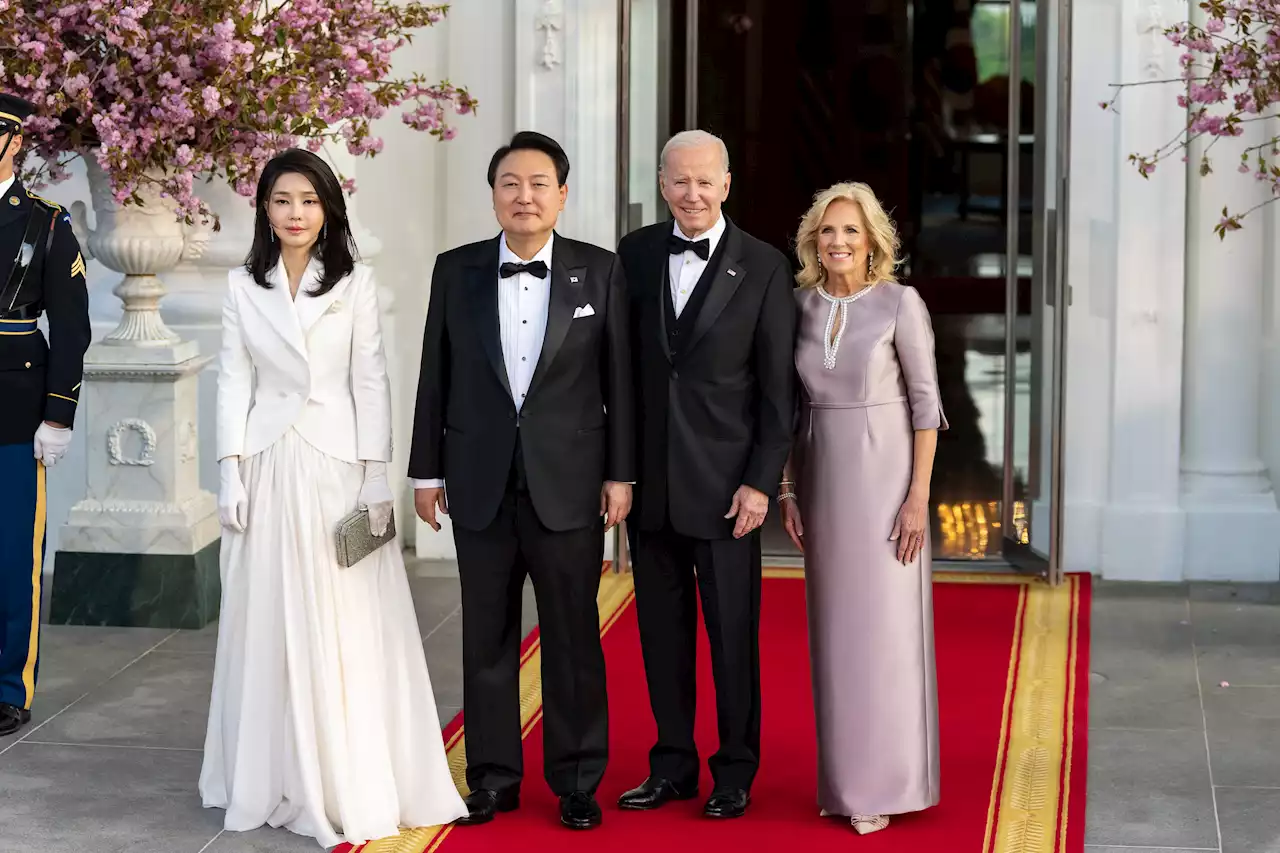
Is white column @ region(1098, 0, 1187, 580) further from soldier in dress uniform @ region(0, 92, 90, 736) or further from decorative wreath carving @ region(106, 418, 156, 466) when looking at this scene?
soldier in dress uniform @ region(0, 92, 90, 736)

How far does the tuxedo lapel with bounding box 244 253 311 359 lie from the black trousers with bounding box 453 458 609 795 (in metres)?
0.58

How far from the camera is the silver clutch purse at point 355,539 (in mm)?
4215

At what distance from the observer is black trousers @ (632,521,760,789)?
4.36m

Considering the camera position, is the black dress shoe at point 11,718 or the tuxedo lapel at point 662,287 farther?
the black dress shoe at point 11,718

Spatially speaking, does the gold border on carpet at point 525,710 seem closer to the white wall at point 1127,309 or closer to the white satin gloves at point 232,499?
the white satin gloves at point 232,499

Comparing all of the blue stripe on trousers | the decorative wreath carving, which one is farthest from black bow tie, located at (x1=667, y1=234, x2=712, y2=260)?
the decorative wreath carving

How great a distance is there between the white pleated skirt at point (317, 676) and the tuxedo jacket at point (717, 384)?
2.28ft

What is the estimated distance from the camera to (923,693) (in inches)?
170

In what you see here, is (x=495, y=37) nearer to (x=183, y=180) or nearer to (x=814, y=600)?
(x=183, y=180)

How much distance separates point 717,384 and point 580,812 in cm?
104

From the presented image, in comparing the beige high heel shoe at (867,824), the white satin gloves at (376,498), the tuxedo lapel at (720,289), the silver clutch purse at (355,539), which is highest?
the tuxedo lapel at (720,289)

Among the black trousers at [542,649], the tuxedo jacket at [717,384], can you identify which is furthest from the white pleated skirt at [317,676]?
the tuxedo jacket at [717,384]

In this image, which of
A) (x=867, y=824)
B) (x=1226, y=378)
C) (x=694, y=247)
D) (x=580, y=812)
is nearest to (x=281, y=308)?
(x=694, y=247)

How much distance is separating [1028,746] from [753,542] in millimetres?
1138
